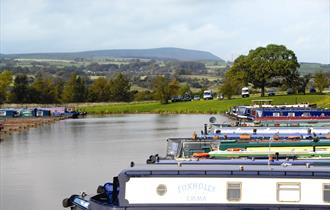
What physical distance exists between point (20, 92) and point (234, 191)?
126 metres

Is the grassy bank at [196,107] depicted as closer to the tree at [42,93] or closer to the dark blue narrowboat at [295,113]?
the tree at [42,93]

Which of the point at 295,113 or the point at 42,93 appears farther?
the point at 42,93

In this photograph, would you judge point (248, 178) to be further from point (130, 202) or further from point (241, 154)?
point (241, 154)

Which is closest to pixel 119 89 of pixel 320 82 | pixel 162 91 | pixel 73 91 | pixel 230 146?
pixel 73 91

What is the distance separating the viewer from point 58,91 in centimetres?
14325

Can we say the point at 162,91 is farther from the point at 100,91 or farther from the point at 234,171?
the point at 234,171

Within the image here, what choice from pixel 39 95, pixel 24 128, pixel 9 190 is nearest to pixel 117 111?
pixel 39 95

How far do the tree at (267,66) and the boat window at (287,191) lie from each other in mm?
112402

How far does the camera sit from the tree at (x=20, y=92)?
13300cm

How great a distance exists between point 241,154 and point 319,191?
7.25 m

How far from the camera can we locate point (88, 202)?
41.6ft

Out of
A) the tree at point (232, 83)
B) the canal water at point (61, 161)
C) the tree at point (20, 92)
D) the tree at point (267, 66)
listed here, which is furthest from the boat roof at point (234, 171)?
the tree at point (20, 92)


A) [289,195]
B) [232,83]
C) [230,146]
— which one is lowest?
[232,83]

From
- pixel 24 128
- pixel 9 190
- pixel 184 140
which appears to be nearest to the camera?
pixel 184 140
